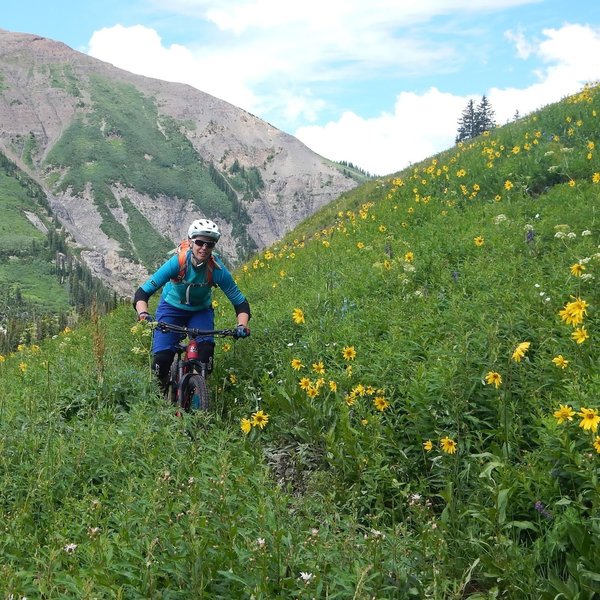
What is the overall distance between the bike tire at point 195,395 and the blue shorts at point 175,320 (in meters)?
0.77

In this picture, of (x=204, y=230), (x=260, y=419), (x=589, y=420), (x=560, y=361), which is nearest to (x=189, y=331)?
(x=204, y=230)

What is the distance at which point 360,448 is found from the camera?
5.01m

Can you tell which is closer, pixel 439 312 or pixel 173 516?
pixel 173 516

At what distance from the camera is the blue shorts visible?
7566 mm

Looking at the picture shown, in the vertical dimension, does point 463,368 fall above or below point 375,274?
below

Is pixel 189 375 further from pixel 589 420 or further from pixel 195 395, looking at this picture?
pixel 589 420

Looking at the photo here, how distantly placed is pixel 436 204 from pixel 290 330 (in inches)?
238

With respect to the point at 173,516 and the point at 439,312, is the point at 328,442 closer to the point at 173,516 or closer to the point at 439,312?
the point at 173,516

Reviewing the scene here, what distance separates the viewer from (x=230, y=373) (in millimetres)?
7941

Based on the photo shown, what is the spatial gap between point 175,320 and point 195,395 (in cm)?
Result: 133

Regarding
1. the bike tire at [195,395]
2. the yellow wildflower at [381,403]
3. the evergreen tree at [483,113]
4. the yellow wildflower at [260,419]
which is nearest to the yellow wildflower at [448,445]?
the yellow wildflower at [381,403]

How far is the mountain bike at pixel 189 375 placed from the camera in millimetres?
6758

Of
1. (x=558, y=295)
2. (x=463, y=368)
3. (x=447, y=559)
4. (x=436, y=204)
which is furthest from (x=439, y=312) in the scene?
(x=436, y=204)

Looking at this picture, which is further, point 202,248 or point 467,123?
point 467,123
